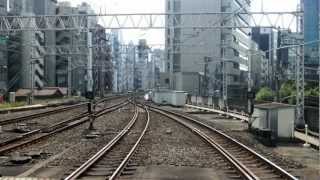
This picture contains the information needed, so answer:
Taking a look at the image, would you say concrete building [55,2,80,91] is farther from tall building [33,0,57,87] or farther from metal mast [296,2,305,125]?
metal mast [296,2,305,125]

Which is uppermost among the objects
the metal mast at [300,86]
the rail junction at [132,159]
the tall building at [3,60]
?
the tall building at [3,60]

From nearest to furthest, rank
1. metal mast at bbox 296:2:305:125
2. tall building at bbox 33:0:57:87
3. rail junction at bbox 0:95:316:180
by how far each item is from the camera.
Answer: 1. rail junction at bbox 0:95:316:180
2. metal mast at bbox 296:2:305:125
3. tall building at bbox 33:0:57:87

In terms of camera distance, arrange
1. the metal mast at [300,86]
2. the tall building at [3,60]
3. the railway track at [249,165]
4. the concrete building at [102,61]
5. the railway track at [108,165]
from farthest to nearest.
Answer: the concrete building at [102,61] → the tall building at [3,60] → the metal mast at [300,86] → the railway track at [249,165] → the railway track at [108,165]

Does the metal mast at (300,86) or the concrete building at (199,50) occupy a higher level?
the concrete building at (199,50)

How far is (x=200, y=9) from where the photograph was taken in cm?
11831

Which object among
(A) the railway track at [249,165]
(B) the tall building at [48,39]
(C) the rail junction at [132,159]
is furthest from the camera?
(B) the tall building at [48,39]

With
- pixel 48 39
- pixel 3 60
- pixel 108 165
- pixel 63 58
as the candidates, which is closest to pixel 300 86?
pixel 108 165

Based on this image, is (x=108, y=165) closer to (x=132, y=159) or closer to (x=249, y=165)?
(x=132, y=159)

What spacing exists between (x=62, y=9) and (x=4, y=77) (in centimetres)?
3631

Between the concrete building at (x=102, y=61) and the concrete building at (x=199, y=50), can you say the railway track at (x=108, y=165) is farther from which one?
the concrete building at (x=102, y=61)

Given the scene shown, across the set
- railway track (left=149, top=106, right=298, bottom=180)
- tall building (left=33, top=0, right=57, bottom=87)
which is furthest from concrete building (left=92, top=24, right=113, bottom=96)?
railway track (left=149, top=106, right=298, bottom=180)

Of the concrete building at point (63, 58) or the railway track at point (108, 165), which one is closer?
the railway track at point (108, 165)

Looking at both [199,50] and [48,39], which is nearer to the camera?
[199,50]

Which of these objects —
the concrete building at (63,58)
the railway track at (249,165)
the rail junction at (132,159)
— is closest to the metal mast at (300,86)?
the rail junction at (132,159)
